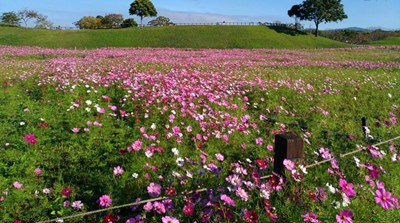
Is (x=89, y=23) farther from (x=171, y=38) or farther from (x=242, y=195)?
(x=242, y=195)

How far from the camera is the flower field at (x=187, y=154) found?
10.1 feet

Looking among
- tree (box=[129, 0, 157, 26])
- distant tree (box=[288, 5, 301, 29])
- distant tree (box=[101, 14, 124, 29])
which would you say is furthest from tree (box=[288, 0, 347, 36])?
distant tree (box=[101, 14, 124, 29])

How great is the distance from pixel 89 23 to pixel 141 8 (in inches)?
923

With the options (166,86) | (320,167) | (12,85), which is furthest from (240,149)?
(12,85)

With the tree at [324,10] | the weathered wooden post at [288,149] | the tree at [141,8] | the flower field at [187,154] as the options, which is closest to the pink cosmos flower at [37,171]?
the flower field at [187,154]

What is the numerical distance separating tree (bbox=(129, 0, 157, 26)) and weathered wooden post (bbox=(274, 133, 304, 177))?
8388 centimetres

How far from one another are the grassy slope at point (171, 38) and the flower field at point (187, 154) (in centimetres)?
3396

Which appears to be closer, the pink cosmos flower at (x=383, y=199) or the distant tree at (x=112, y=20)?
the pink cosmos flower at (x=383, y=199)

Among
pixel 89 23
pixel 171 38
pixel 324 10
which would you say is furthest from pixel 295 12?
pixel 89 23

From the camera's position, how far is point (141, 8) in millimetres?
80812

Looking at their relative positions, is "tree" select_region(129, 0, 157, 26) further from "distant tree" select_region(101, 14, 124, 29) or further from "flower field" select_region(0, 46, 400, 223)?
"flower field" select_region(0, 46, 400, 223)

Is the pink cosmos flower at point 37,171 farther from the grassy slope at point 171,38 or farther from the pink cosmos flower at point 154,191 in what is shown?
the grassy slope at point 171,38

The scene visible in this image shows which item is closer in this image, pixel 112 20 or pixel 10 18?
pixel 10 18

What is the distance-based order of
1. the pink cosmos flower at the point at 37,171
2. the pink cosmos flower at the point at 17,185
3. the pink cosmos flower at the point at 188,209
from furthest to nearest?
the pink cosmos flower at the point at 37,171 < the pink cosmos flower at the point at 17,185 < the pink cosmos flower at the point at 188,209
